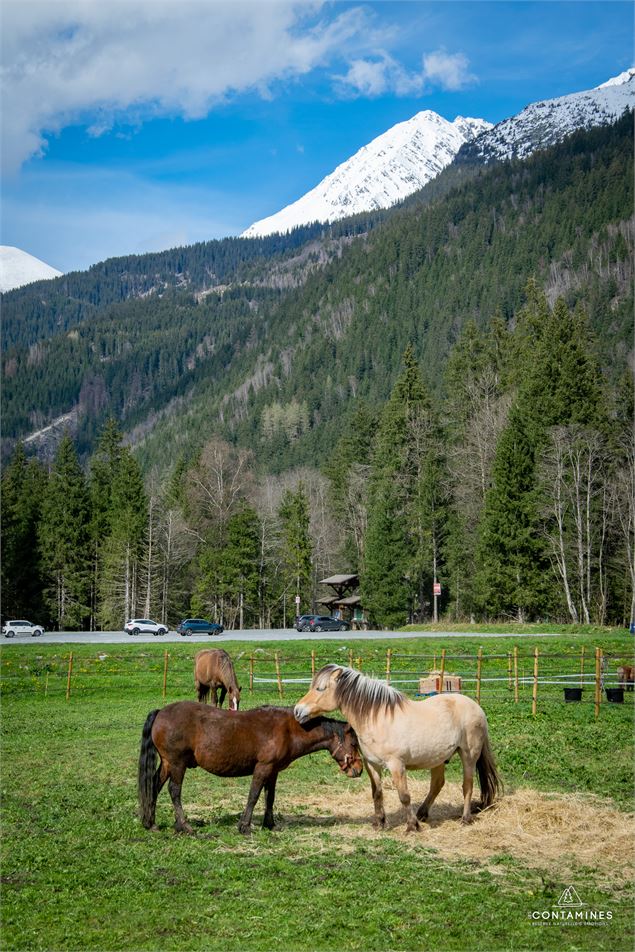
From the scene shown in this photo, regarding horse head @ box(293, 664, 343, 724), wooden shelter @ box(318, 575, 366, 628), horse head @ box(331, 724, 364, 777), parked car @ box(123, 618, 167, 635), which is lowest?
parked car @ box(123, 618, 167, 635)

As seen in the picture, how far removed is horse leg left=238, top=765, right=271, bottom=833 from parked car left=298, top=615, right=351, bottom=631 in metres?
46.6

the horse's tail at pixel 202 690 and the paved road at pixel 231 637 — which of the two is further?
the paved road at pixel 231 637

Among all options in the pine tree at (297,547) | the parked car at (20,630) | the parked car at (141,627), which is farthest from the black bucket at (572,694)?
the pine tree at (297,547)

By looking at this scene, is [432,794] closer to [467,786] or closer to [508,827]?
[467,786]

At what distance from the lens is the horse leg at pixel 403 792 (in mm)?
10344

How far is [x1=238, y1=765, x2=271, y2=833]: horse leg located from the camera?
34.0 feet

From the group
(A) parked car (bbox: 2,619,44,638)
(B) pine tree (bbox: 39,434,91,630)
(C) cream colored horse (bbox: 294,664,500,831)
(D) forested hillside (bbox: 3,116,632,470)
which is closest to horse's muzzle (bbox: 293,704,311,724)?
(C) cream colored horse (bbox: 294,664,500,831)

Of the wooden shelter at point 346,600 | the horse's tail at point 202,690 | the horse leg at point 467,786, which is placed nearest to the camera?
the horse leg at point 467,786

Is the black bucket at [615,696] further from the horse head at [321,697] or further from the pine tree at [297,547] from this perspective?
the pine tree at [297,547]

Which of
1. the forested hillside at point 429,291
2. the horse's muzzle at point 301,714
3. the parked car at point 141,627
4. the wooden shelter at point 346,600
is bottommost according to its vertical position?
the parked car at point 141,627

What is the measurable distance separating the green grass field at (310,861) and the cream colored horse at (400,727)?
598 mm

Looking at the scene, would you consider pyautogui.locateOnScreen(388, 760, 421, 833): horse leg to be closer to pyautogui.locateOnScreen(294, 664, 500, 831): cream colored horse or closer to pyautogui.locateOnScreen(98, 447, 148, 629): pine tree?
pyautogui.locateOnScreen(294, 664, 500, 831): cream colored horse

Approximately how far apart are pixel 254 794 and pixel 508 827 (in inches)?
125

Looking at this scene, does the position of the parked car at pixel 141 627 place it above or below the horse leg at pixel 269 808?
below
